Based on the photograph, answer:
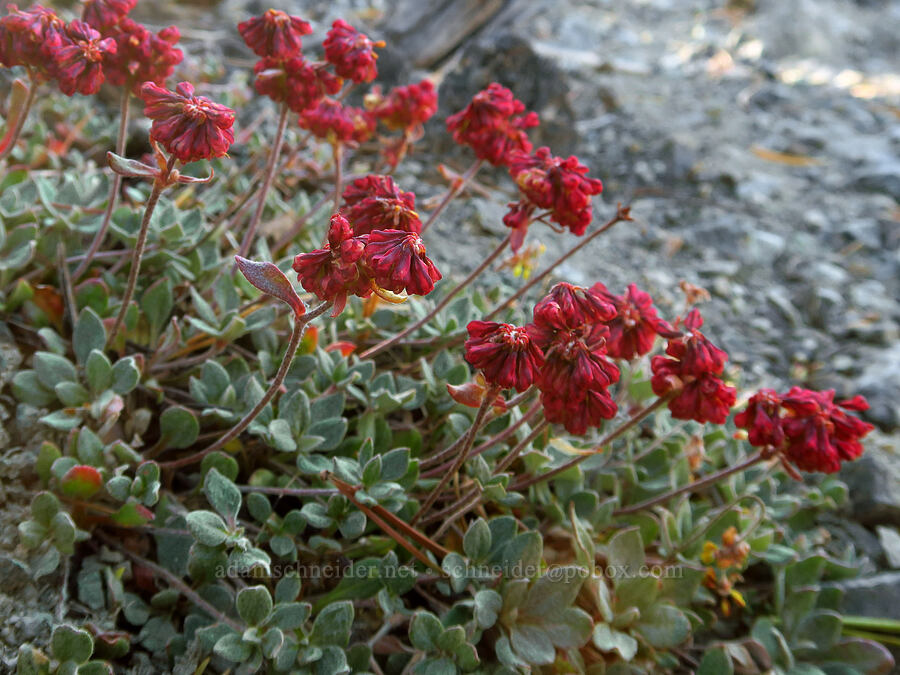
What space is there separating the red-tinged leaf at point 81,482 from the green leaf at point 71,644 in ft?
1.31

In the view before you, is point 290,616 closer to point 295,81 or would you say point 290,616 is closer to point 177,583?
point 177,583

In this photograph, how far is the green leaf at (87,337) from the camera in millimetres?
2268

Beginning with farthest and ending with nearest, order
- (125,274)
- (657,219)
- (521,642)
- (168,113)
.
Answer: (657,219), (125,274), (521,642), (168,113)

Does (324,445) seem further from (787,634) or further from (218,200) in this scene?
(787,634)

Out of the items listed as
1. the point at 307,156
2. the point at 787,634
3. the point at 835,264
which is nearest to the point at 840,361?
the point at 835,264

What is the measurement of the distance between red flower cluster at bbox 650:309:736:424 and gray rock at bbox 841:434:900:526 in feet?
4.97

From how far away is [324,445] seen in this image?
2.27 metres

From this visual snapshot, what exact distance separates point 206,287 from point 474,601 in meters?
1.43

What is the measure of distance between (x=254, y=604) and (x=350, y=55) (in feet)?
5.12

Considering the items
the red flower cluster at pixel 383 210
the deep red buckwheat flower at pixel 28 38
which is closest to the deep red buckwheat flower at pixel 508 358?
the red flower cluster at pixel 383 210

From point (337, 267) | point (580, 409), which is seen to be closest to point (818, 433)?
point (580, 409)

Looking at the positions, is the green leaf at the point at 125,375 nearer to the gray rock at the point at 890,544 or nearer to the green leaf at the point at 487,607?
the green leaf at the point at 487,607

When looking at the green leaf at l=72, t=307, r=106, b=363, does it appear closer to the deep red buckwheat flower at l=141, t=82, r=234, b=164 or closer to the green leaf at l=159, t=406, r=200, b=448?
the green leaf at l=159, t=406, r=200, b=448

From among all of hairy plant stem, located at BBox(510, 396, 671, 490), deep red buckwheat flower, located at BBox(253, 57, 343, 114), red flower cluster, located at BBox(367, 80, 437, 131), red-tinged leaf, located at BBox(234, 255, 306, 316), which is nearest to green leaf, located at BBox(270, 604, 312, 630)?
hairy plant stem, located at BBox(510, 396, 671, 490)
